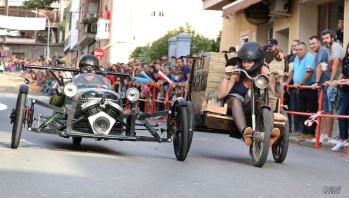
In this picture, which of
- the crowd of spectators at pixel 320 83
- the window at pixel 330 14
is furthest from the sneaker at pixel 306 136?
the window at pixel 330 14

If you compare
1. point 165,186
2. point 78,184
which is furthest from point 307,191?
point 78,184

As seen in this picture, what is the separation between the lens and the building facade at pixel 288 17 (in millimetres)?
23031

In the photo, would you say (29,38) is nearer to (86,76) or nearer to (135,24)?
(135,24)

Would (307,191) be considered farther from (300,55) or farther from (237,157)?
(300,55)

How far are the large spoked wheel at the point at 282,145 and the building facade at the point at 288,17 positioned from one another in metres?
9.65

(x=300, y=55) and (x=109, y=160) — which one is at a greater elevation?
(x=300, y=55)

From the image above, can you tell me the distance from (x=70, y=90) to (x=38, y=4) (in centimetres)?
11083

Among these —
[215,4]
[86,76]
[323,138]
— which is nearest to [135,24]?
[215,4]

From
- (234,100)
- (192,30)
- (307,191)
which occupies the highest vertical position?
(192,30)

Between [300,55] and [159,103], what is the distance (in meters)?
8.53

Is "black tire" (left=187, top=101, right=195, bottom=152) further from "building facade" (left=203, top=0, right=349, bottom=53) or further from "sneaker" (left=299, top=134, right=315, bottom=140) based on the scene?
"building facade" (left=203, top=0, right=349, bottom=53)

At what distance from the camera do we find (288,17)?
2541cm

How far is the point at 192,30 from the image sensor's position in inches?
2044

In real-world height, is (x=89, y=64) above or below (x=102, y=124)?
above
